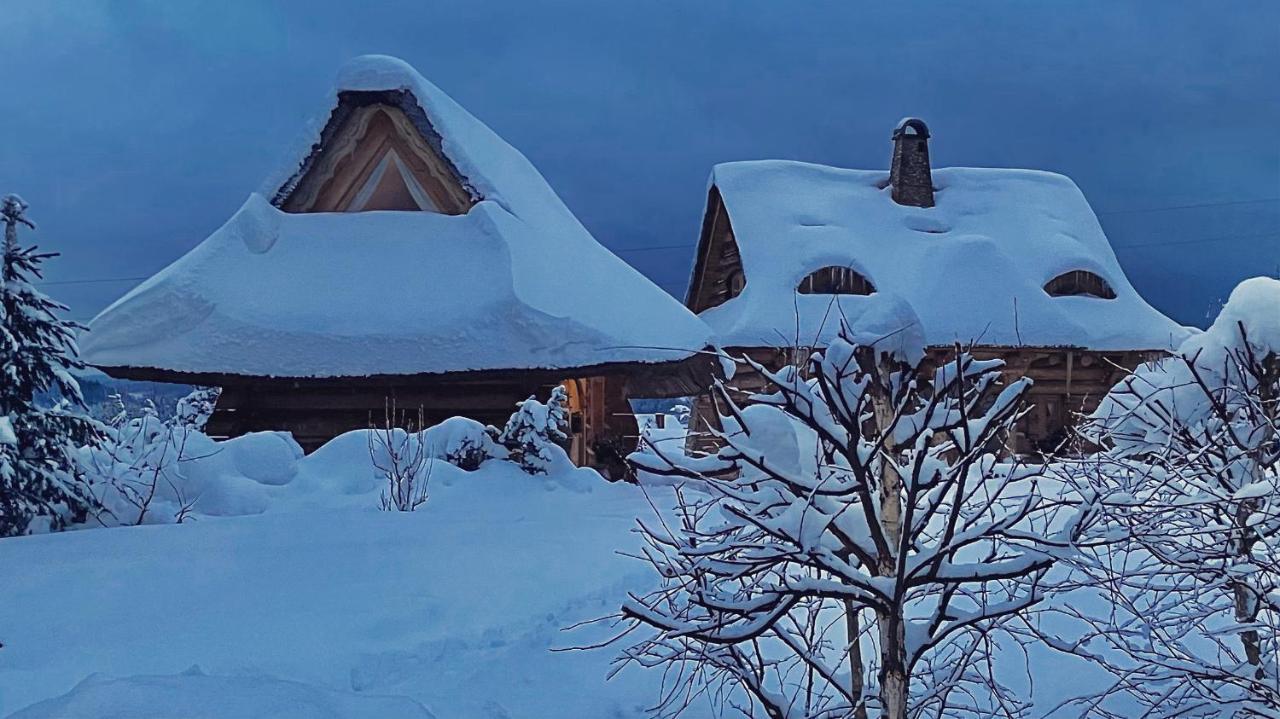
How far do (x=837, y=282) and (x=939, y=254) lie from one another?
81.1 inches

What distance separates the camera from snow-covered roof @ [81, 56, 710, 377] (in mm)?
9938

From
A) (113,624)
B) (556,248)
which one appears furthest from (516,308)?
(113,624)

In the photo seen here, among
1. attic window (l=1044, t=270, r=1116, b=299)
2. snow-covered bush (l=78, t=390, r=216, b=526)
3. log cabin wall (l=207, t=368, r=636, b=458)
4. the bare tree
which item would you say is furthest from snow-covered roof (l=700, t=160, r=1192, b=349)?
snow-covered bush (l=78, t=390, r=216, b=526)

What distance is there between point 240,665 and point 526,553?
224cm

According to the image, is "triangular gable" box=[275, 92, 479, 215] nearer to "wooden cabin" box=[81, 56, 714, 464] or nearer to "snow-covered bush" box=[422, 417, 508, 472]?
"wooden cabin" box=[81, 56, 714, 464]

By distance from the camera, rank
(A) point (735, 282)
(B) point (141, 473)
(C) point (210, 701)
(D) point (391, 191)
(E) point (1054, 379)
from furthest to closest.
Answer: (A) point (735, 282)
(E) point (1054, 379)
(D) point (391, 191)
(B) point (141, 473)
(C) point (210, 701)

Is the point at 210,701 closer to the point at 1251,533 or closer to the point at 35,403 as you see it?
the point at 1251,533

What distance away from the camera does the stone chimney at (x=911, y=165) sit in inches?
801

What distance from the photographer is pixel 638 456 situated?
2359 millimetres

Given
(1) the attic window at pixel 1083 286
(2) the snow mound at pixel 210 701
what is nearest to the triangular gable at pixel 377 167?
(2) the snow mound at pixel 210 701

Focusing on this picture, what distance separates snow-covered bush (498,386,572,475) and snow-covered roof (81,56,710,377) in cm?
57

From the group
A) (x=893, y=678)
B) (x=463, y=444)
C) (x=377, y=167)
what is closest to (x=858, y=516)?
(x=893, y=678)

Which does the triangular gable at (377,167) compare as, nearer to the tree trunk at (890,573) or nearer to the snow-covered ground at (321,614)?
the snow-covered ground at (321,614)

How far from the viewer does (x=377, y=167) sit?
12.2m
